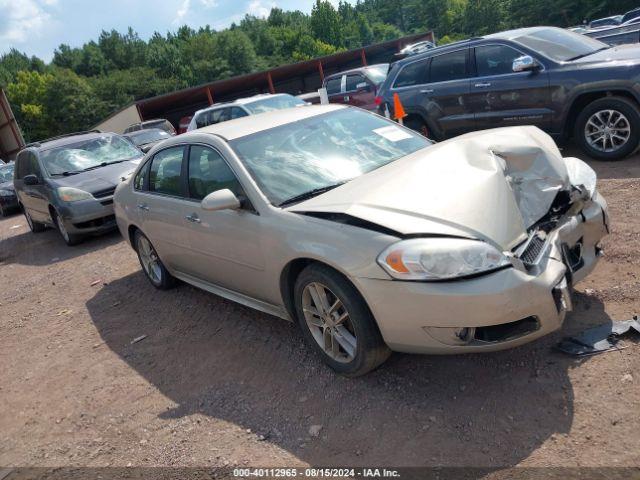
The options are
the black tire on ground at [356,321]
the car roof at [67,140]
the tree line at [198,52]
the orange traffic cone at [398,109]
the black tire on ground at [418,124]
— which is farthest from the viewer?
the tree line at [198,52]

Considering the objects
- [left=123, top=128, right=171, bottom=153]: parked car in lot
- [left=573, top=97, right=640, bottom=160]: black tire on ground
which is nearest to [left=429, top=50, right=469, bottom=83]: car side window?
[left=573, top=97, right=640, bottom=160]: black tire on ground

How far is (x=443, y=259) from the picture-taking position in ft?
8.86

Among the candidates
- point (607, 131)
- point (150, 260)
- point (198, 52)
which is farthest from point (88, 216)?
point (198, 52)

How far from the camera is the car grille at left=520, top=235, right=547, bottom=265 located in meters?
2.81

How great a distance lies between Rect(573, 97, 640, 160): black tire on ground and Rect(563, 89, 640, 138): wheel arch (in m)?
0.06

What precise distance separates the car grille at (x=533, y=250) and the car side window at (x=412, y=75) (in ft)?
19.7

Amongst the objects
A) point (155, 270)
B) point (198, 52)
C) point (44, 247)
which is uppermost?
point (198, 52)

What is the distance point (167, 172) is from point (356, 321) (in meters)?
2.65

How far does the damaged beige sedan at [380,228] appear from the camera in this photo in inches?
107

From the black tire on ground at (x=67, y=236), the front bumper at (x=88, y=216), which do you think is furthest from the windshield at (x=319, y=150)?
A: the black tire on ground at (x=67, y=236)

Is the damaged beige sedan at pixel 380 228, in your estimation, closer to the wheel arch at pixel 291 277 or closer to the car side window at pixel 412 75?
the wheel arch at pixel 291 277

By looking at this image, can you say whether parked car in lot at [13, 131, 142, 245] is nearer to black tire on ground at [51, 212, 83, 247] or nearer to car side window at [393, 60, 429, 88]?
black tire on ground at [51, 212, 83, 247]

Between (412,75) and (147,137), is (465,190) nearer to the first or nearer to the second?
(412,75)

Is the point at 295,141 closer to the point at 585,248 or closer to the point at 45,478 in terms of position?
the point at 585,248
